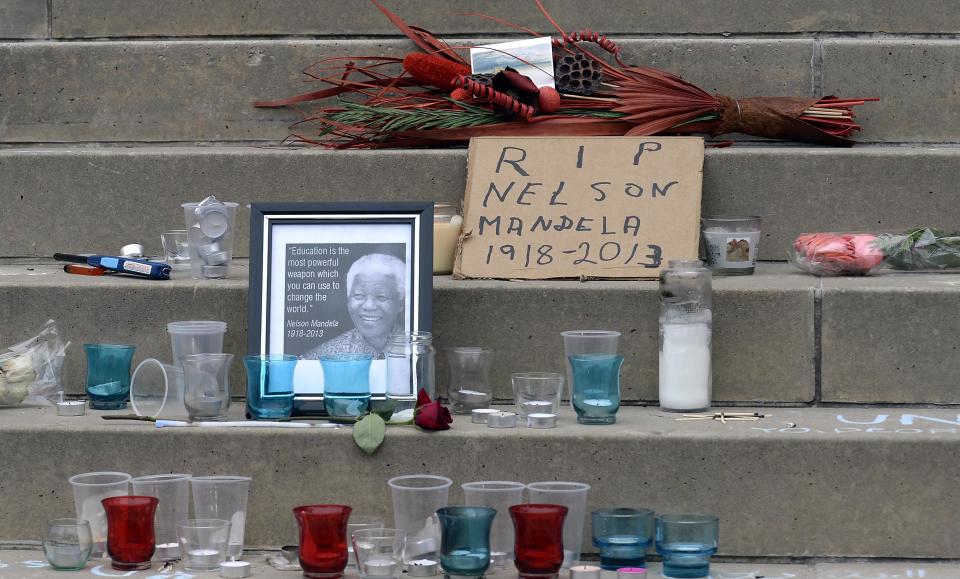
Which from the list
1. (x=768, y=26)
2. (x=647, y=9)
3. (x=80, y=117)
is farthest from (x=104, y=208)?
(x=768, y=26)

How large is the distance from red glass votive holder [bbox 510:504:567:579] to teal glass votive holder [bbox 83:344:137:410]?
1226mm

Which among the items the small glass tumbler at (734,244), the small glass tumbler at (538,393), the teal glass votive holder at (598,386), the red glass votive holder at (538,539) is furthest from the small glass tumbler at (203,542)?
the small glass tumbler at (734,244)

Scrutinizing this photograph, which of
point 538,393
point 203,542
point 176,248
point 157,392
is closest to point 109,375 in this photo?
point 157,392

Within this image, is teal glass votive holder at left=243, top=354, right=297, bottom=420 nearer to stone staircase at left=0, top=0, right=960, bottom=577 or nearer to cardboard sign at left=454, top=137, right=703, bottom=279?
stone staircase at left=0, top=0, right=960, bottom=577

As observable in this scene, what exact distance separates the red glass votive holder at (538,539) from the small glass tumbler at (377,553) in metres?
0.26

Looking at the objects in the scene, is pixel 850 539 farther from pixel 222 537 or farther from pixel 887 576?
pixel 222 537

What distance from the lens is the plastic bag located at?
347 cm

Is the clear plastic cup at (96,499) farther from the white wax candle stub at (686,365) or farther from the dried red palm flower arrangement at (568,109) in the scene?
the dried red palm flower arrangement at (568,109)

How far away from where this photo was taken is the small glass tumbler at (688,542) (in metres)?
2.82

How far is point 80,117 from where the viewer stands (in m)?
4.46

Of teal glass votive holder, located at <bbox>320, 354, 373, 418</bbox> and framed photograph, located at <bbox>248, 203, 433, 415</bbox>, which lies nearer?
teal glass votive holder, located at <bbox>320, 354, 373, 418</bbox>

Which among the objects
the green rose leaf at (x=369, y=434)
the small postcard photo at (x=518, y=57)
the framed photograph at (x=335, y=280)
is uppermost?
the small postcard photo at (x=518, y=57)

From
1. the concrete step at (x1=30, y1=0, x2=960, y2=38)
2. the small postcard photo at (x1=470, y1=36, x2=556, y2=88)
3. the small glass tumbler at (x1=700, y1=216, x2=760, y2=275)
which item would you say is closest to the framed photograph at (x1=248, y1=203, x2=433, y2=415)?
the small glass tumbler at (x1=700, y1=216, x2=760, y2=275)

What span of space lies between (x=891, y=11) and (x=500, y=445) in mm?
2254
